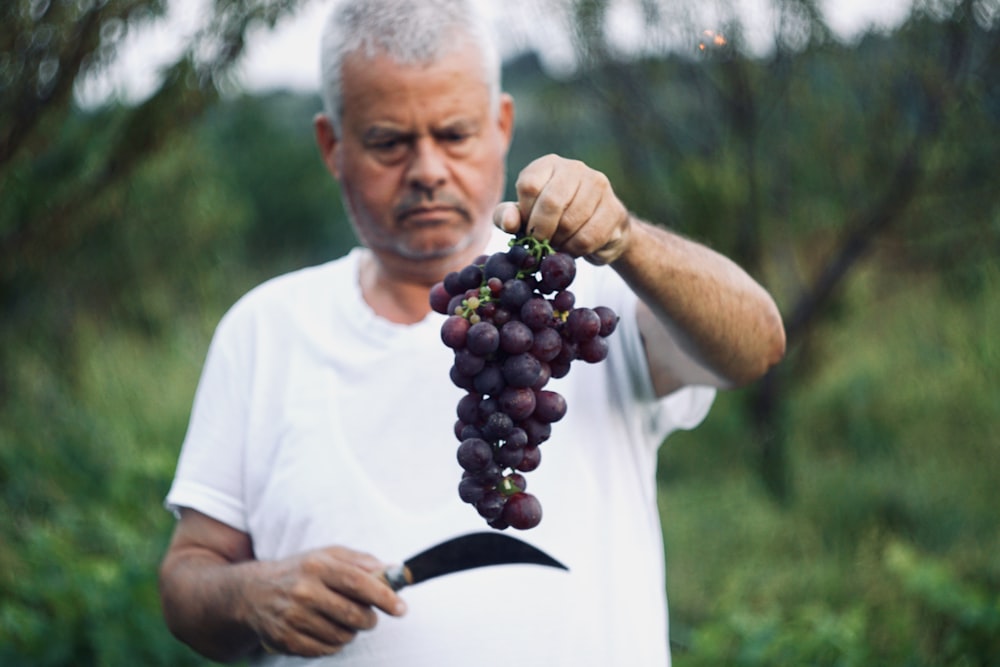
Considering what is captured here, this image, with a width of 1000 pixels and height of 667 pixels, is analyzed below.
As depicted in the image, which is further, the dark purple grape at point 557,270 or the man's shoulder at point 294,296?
the man's shoulder at point 294,296

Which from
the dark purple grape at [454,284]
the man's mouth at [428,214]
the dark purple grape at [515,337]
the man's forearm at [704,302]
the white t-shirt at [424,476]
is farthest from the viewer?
the man's mouth at [428,214]

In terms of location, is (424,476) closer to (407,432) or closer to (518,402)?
(407,432)

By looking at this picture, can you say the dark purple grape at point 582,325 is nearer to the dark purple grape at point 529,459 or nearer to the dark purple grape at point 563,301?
the dark purple grape at point 563,301

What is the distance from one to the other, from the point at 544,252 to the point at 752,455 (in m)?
4.67

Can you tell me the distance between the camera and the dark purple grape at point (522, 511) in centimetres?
128

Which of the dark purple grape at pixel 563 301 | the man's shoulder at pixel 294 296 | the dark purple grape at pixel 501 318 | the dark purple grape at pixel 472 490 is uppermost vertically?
the man's shoulder at pixel 294 296

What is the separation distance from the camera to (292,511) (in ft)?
6.07

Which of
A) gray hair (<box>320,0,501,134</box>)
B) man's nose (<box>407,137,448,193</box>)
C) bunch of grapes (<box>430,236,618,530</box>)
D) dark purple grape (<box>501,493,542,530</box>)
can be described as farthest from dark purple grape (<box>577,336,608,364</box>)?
gray hair (<box>320,0,501,134</box>)

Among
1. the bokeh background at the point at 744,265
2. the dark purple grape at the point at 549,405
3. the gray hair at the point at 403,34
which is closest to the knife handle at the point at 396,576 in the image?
the dark purple grape at the point at 549,405

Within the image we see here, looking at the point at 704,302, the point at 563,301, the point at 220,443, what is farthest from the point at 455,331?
the point at 220,443

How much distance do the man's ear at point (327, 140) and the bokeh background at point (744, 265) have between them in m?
1.28

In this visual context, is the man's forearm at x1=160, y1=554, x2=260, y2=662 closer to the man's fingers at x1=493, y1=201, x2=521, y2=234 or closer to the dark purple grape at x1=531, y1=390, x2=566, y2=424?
the dark purple grape at x1=531, y1=390, x2=566, y2=424

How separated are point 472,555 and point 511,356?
61 centimetres

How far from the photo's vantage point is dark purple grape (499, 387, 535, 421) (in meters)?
1.25
